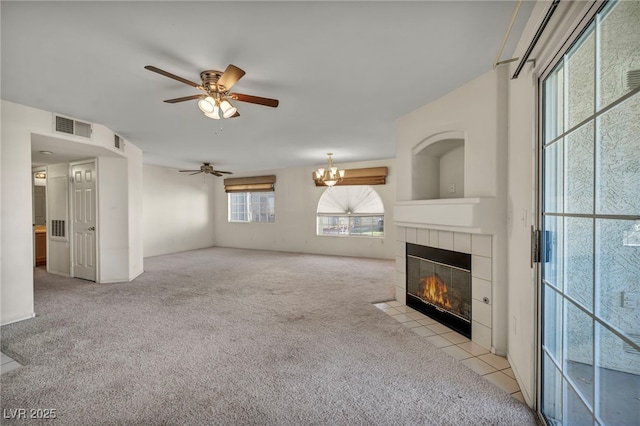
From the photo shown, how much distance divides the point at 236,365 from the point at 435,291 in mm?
2195

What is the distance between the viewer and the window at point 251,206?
877 cm

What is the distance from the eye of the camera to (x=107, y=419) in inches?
Result: 66.0

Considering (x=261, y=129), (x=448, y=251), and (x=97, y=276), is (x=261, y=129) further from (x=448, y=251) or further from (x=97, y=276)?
(x=97, y=276)

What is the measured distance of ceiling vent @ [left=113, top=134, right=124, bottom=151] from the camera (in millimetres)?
4385

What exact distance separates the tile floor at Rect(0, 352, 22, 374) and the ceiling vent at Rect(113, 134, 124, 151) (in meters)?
3.03

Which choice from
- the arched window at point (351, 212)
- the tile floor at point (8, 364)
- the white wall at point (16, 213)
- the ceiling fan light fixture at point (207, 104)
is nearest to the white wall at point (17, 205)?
the white wall at point (16, 213)

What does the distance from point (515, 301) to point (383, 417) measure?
4.14 feet

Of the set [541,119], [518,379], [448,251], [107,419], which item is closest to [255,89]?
[541,119]

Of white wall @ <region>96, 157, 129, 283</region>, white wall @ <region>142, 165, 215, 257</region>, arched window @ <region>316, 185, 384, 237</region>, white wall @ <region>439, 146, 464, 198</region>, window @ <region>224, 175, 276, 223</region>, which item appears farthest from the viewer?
window @ <region>224, 175, 276, 223</region>

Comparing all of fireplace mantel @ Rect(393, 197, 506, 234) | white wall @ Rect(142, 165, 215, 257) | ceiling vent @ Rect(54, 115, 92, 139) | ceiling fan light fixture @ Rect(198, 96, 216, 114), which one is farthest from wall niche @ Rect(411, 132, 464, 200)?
white wall @ Rect(142, 165, 215, 257)

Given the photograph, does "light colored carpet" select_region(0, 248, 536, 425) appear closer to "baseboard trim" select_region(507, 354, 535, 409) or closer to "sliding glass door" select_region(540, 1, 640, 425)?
"baseboard trim" select_region(507, 354, 535, 409)

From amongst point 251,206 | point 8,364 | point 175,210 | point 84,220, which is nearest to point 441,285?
point 8,364

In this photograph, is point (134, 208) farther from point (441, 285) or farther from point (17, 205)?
point (441, 285)

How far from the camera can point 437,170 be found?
356 centimetres
